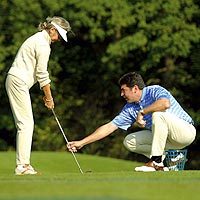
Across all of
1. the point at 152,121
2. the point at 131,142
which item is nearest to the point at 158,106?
the point at 152,121

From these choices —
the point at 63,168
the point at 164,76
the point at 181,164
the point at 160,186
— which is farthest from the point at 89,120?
the point at 160,186

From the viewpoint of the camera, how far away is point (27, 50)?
1209 centimetres

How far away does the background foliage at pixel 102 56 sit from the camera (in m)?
29.4

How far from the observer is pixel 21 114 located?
12.1 m

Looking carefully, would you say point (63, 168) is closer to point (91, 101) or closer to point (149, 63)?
point (149, 63)

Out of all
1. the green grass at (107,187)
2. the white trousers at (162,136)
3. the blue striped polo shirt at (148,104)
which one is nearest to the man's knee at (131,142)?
the white trousers at (162,136)

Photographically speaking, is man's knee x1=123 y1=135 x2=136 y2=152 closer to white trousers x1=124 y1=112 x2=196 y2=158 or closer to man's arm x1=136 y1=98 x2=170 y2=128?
white trousers x1=124 y1=112 x2=196 y2=158

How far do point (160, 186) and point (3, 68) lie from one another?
21841 mm

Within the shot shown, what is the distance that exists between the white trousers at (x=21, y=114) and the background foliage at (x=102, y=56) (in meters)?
16.5

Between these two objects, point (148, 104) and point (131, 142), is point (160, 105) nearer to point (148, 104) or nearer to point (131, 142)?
point (148, 104)

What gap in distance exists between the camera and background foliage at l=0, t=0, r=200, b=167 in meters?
29.4

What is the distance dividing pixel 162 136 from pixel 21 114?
6.08ft

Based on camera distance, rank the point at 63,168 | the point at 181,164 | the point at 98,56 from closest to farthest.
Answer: the point at 181,164 < the point at 63,168 < the point at 98,56

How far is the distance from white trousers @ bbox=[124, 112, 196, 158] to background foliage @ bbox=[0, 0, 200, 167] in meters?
15.7
